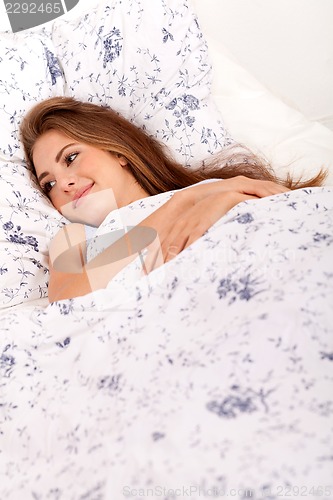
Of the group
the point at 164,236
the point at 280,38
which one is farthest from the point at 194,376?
the point at 280,38

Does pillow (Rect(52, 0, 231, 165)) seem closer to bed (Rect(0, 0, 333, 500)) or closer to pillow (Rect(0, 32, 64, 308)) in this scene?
pillow (Rect(0, 32, 64, 308))

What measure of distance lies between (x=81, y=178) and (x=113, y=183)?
76 mm

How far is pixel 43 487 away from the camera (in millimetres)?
1003

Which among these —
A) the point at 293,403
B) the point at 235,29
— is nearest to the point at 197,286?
the point at 293,403

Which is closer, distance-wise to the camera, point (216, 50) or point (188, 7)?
point (188, 7)

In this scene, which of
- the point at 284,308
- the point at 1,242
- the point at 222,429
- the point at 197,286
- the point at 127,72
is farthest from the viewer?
the point at 127,72

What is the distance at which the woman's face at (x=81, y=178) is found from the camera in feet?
5.29

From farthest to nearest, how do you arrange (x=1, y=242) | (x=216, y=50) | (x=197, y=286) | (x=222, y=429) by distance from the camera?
(x=216, y=50)
(x=1, y=242)
(x=197, y=286)
(x=222, y=429)

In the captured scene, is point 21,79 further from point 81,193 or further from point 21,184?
point 81,193

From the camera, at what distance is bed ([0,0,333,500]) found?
894 millimetres

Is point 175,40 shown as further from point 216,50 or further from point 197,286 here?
point 197,286

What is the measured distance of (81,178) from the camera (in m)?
1.62

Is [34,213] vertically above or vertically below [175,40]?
below

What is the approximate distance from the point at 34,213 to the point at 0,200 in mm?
84
